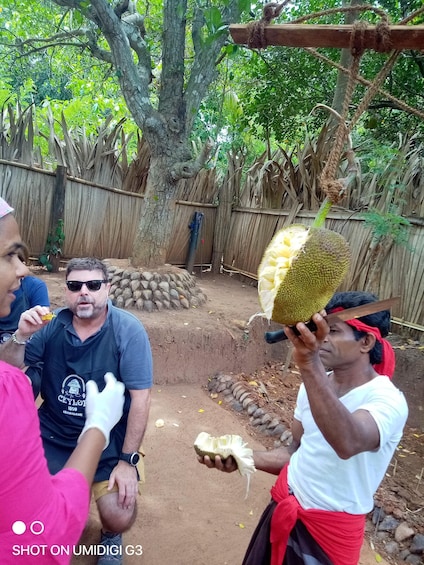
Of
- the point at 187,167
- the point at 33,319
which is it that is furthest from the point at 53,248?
the point at 33,319

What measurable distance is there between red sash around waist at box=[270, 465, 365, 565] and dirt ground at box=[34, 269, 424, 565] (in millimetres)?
1039

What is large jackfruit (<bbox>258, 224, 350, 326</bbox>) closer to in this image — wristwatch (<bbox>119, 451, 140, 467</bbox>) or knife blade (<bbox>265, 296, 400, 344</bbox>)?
knife blade (<bbox>265, 296, 400, 344</bbox>)

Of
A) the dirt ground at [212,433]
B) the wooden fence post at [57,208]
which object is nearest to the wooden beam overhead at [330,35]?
the dirt ground at [212,433]

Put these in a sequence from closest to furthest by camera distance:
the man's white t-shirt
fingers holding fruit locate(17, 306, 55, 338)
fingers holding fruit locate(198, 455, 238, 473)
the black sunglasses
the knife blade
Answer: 1. the knife blade
2. the man's white t-shirt
3. fingers holding fruit locate(198, 455, 238, 473)
4. fingers holding fruit locate(17, 306, 55, 338)
5. the black sunglasses

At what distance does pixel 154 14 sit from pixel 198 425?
827 centimetres

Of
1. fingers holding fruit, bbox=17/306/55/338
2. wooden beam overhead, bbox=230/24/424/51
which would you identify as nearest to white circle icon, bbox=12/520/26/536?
fingers holding fruit, bbox=17/306/55/338

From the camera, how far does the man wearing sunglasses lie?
6.83 ft

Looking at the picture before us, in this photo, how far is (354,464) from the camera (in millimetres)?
1309

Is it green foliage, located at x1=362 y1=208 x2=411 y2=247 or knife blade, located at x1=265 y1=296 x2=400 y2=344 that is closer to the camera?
knife blade, located at x1=265 y1=296 x2=400 y2=344

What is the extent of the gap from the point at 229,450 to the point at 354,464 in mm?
432

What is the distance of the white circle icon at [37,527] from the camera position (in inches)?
38.3

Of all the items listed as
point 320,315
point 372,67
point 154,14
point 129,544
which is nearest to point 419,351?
point 129,544

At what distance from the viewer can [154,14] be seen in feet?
27.4

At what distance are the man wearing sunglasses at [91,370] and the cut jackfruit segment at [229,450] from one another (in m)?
0.67
